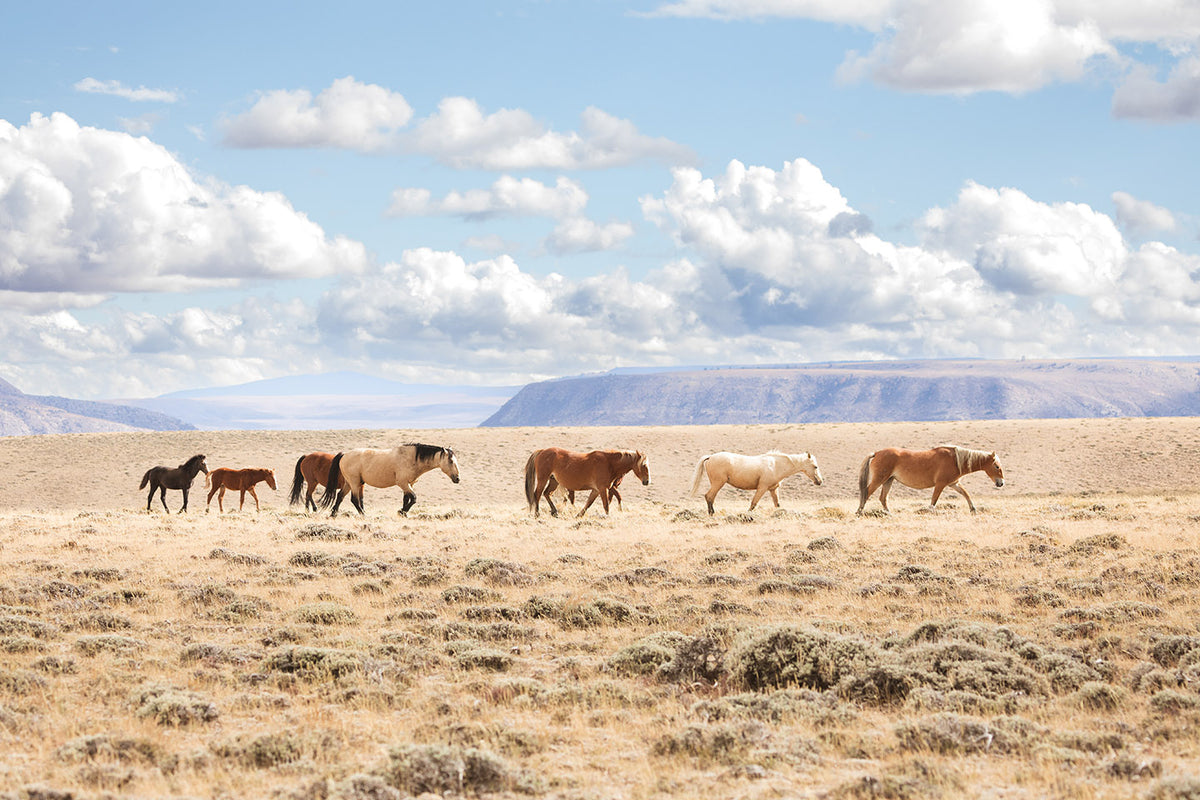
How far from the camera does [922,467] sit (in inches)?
1009

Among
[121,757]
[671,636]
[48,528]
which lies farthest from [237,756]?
[48,528]

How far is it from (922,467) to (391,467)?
13.9 meters

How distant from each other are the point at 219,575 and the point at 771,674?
1008 cm

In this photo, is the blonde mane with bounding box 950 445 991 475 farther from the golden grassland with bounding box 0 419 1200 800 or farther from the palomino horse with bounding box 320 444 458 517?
the palomino horse with bounding box 320 444 458 517

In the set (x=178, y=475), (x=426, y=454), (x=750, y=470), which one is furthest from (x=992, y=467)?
(x=178, y=475)

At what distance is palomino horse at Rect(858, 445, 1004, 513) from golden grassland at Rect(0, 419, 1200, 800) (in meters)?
2.89

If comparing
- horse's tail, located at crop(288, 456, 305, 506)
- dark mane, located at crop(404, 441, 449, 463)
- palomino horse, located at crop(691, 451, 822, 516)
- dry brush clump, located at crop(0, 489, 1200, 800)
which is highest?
dark mane, located at crop(404, 441, 449, 463)

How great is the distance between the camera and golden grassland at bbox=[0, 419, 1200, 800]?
7.02 m

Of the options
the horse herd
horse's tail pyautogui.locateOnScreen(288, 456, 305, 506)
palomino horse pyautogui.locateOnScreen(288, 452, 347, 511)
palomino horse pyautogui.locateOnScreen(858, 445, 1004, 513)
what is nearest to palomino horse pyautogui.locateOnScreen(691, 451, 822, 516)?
the horse herd

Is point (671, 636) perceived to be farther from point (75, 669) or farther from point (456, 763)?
point (75, 669)

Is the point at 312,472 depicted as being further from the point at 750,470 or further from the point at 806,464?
the point at 806,464

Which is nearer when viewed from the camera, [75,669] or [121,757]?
[121,757]

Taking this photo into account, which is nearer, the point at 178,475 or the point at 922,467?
the point at 922,467

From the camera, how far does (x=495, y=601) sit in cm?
1393
